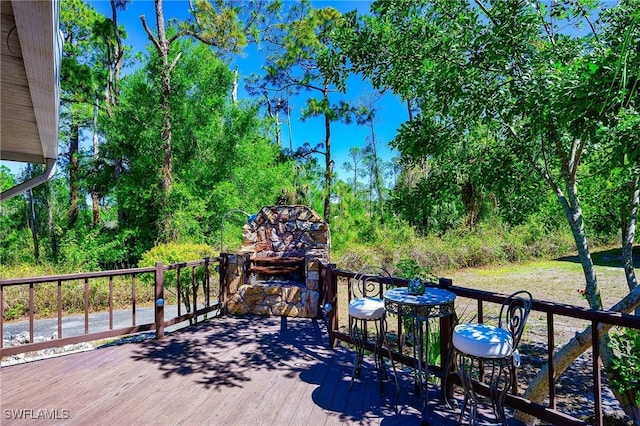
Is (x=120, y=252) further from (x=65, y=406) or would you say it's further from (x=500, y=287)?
(x=500, y=287)

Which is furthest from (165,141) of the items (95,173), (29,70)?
(29,70)

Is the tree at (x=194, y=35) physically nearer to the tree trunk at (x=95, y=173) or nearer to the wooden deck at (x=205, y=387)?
the tree trunk at (x=95, y=173)

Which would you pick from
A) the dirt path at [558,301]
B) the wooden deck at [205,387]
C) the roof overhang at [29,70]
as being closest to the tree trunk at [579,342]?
the dirt path at [558,301]

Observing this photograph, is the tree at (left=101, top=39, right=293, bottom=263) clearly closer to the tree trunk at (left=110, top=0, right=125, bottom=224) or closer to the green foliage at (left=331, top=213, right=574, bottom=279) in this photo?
the tree trunk at (left=110, top=0, right=125, bottom=224)

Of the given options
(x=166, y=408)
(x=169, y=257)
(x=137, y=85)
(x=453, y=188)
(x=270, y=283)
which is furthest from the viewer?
(x=137, y=85)

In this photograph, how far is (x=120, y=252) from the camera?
33.8ft

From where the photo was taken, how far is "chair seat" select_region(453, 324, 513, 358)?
2006 millimetres

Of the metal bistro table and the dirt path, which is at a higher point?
the metal bistro table

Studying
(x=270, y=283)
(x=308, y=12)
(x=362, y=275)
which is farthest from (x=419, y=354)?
(x=308, y=12)

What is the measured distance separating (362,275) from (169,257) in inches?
173

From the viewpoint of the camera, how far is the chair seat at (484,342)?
2006 millimetres

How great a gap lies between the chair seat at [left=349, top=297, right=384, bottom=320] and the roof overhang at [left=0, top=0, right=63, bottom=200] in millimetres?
2450

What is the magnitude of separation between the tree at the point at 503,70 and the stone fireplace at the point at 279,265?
297cm

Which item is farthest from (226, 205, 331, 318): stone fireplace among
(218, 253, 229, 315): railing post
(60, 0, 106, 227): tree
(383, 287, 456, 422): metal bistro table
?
(60, 0, 106, 227): tree
